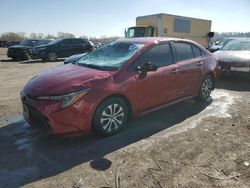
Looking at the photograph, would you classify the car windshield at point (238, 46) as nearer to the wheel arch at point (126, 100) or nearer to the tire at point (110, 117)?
the wheel arch at point (126, 100)

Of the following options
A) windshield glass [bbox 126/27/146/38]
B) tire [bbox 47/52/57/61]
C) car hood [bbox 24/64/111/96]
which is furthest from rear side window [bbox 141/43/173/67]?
tire [bbox 47/52/57/61]

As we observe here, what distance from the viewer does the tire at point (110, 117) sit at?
171 inches

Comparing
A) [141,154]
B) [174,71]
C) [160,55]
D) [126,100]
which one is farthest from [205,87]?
[141,154]

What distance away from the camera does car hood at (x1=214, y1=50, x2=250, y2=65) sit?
352 inches

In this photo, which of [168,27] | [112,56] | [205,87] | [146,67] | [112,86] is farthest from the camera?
[168,27]

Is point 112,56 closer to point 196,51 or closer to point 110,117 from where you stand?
point 110,117

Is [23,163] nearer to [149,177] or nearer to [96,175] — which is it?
[96,175]

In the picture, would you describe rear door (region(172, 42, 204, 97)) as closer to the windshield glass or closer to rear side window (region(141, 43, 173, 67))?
rear side window (region(141, 43, 173, 67))

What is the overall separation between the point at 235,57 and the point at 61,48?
42.4ft

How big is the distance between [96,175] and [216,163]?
166 cm

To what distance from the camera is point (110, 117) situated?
4.52m

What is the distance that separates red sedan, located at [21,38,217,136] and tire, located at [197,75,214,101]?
0.42 m

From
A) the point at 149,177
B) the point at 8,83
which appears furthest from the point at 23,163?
the point at 8,83

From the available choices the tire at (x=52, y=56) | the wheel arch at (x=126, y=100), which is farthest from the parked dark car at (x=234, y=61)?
the tire at (x=52, y=56)
